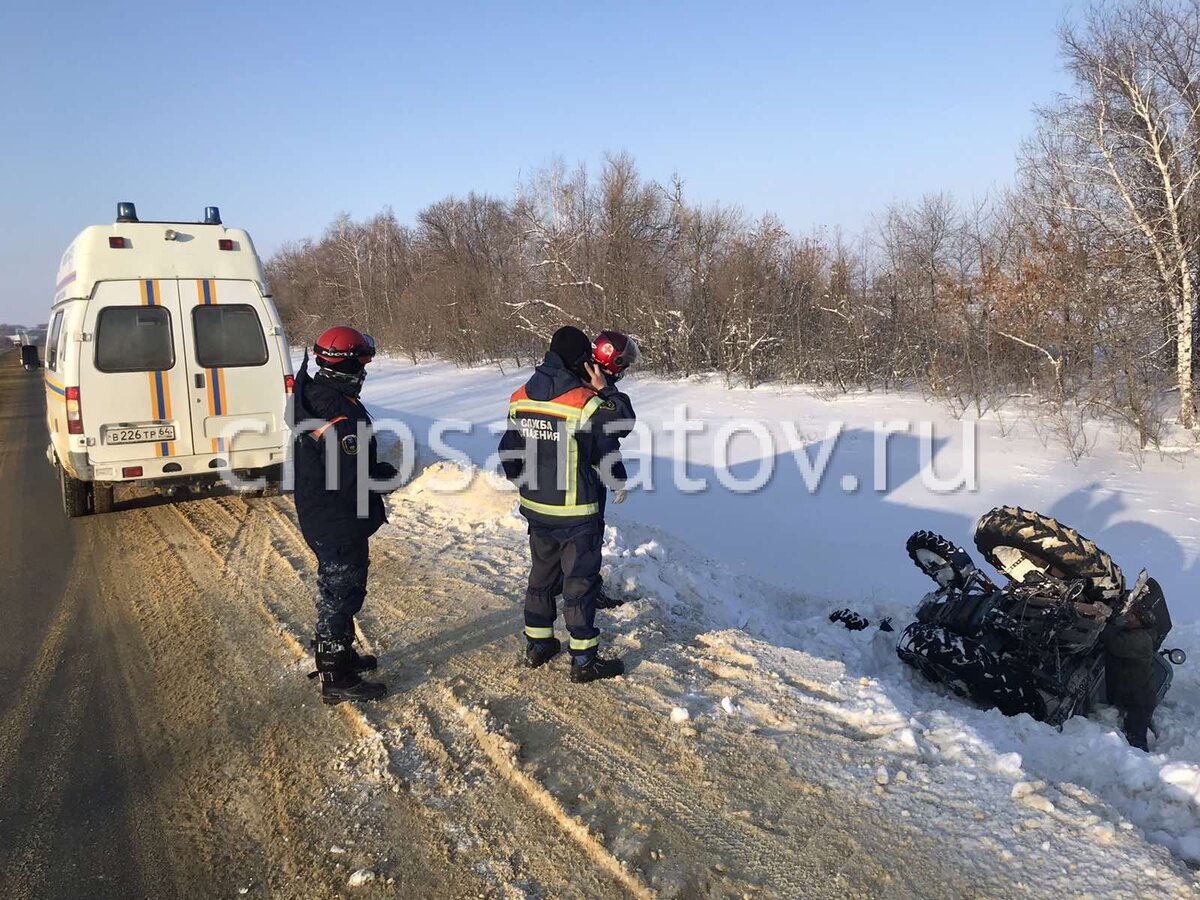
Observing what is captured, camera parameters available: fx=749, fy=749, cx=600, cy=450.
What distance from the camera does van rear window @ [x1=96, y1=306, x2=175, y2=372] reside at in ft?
24.3

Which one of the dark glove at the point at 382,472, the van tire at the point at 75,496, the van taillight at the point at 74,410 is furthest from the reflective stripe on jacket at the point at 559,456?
the van tire at the point at 75,496

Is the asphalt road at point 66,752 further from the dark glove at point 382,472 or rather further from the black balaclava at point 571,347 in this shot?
the black balaclava at point 571,347

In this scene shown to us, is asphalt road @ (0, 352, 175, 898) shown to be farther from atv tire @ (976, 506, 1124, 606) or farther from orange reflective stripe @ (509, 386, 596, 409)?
atv tire @ (976, 506, 1124, 606)

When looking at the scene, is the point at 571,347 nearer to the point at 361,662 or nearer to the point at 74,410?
the point at 361,662

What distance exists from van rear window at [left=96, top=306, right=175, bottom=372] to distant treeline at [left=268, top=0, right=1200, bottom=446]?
14.7 meters

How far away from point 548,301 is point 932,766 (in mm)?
28714

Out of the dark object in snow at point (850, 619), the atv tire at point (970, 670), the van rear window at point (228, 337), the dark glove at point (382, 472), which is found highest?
the van rear window at point (228, 337)

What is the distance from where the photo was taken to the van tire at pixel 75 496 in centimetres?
838

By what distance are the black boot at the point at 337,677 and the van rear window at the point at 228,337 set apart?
5024 mm

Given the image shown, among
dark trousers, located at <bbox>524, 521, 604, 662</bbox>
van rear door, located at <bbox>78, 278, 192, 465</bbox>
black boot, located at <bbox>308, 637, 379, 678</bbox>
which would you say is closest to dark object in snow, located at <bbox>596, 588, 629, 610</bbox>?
dark trousers, located at <bbox>524, 521, 604, 662</bbox>

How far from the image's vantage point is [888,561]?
8539 millimetres

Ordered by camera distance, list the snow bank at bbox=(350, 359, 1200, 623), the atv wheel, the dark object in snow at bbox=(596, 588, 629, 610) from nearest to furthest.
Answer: the dark object in snow at bbox=(596, 588, 629, 610)
the atv wheel
the snow bank at bbox=(350, 359, 1200, 623)

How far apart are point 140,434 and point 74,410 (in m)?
0.59

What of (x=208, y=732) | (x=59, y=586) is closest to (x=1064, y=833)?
(x=208, y=732)
